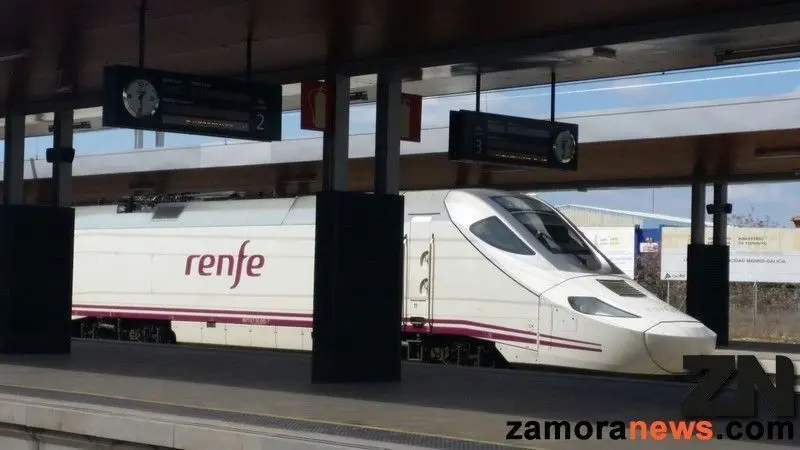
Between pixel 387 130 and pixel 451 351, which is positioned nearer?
pixel 387 130

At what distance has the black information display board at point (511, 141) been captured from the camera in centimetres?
1552

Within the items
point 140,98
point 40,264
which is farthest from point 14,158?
point 140,98

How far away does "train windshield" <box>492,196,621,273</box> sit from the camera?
2027 cm

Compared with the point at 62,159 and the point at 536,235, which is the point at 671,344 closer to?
the point at 536,235

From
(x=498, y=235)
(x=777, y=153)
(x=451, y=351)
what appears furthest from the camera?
(x=777, y=153)

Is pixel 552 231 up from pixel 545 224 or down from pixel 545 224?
down

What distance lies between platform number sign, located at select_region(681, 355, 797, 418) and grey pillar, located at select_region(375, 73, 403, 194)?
5.05 metres

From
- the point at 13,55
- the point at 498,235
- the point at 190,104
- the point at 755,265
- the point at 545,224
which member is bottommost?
the point at 755,265

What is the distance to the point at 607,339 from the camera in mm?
18406

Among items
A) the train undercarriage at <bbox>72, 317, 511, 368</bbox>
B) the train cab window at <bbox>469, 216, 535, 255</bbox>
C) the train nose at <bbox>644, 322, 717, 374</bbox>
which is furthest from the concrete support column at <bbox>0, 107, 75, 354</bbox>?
the train nose at <bbox>644, 322, 717, 374</bbox>

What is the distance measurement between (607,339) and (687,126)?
11.4ft

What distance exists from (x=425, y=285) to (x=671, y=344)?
15.1 ft

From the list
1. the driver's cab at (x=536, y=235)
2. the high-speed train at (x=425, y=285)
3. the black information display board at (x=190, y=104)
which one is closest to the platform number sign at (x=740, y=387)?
the high-speed train at (x=425, y=285)

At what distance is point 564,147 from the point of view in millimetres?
16766
